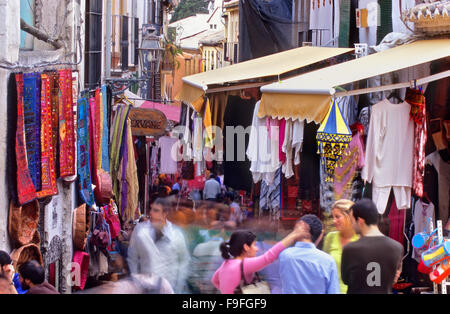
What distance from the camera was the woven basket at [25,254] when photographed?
7.19 m

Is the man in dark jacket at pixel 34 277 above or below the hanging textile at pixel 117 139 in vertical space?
below

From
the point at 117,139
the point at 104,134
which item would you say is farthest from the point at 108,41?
the point at 104,134

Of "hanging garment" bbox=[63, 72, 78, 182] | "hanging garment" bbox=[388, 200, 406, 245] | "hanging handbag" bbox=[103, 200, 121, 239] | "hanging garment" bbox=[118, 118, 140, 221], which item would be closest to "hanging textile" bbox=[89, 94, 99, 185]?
"hanging handbag" bbox=[103, 200, 121, 239]

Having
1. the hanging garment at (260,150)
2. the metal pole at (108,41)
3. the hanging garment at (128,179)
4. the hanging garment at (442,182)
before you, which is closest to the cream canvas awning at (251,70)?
the hanging garment at (260,150)

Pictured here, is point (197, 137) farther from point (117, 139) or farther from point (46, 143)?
point (46, 143)

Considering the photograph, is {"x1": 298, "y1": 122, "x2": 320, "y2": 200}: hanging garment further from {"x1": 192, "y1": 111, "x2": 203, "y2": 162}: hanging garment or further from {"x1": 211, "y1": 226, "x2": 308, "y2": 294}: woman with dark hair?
{"x1": 211, "y1": 226, "x2": 308, "y2": 294}: woman with dark hair

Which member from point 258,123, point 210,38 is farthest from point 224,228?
point 210,38

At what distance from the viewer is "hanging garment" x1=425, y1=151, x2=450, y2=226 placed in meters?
8.70

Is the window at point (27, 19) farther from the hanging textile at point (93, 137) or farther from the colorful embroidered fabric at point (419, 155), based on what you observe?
the colorful embroidered fabric at point (419, 155)

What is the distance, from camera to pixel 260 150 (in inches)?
349

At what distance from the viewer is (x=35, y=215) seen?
782 cm

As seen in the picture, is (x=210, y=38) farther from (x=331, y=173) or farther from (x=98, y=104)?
(x=331, y=173)

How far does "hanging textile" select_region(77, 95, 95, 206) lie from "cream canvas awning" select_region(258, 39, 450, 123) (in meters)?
2.47

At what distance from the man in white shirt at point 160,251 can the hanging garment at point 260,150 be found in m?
2.53
